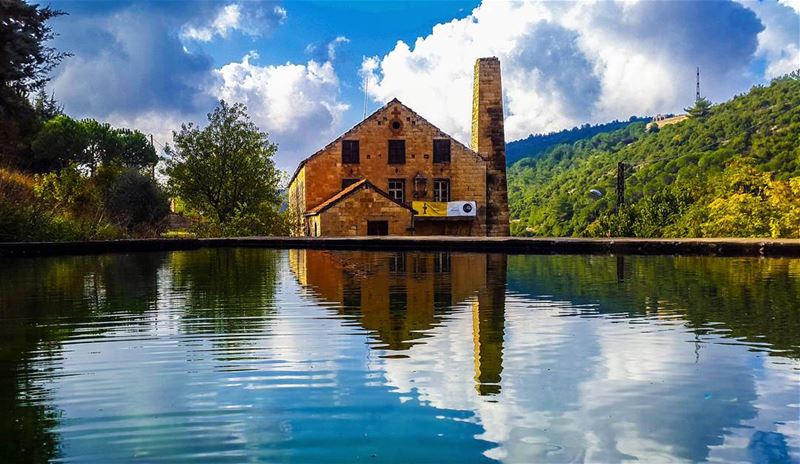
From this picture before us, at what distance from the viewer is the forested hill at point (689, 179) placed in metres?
34.1

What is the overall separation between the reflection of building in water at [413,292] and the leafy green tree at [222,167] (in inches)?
864

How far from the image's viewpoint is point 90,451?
3.81 meters

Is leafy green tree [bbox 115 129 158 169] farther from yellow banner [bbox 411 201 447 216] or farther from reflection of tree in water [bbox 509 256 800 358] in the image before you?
reflection of tree in water [bbox 509 256 800 358]

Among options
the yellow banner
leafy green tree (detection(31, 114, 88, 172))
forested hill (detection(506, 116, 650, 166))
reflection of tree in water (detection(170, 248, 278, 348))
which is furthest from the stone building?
forested hill (detection(506, 116, 650, 166))

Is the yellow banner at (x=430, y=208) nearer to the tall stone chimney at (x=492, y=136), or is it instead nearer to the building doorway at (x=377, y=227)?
the tall stone chimney at (x=492, y=136)

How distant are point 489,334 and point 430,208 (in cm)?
3110

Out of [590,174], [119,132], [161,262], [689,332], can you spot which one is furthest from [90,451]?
[590,174]

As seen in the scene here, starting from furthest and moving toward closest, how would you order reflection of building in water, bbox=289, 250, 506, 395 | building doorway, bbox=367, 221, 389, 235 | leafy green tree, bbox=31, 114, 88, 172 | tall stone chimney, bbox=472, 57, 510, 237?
leafy green tree, bbox=31, 114, 88, 172
tall stone chimney, bbox=472, 57, 510, 237
building doorway, bbox=367, 221, 389, 235
reflection of building in water, bbox=289, 250, 506, 395

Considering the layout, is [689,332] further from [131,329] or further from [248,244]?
[248,244]

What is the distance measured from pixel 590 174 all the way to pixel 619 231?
5846cm

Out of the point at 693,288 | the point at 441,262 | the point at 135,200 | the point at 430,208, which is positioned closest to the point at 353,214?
the point at 430,208

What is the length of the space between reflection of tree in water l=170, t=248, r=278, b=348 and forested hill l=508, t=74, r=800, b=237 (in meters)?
21.8

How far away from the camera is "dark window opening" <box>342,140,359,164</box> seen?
3828cm

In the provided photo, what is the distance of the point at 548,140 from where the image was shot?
15925cm
